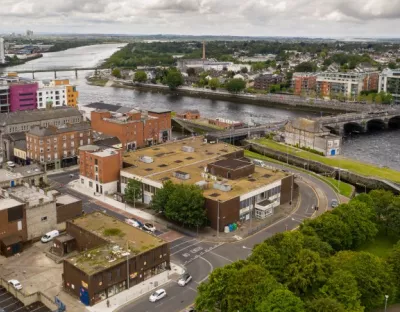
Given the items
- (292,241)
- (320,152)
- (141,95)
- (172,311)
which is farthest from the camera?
(141,95)

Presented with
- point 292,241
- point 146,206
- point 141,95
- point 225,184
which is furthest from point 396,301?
point 141,95

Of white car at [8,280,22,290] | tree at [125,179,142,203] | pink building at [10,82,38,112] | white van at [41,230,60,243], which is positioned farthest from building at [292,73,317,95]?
white car at [8,280,22,290]

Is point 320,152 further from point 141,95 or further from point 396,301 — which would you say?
point 141,95

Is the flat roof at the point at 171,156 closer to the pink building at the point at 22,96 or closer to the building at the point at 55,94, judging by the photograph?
the building at the point at 55,94

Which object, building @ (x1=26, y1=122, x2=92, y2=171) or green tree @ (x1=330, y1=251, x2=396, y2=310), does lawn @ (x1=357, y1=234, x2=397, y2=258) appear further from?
building @ (x1=26, y1=122, x2=92, y2=171)

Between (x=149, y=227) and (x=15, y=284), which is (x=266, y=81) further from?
(x=15, y=284)

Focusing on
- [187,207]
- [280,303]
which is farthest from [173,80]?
[280,303]
